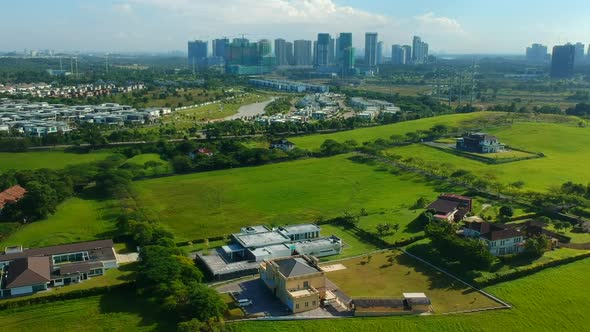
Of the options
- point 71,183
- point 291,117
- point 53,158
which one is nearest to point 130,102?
point 291,117

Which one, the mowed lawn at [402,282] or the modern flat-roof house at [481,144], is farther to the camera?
the modern flat-roof house at [481,144]

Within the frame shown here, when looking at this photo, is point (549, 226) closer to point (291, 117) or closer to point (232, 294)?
point (232, 294)

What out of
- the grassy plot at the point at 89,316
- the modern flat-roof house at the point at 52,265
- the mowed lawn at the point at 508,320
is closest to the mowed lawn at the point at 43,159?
the modern flat-roof house at the point at 52,265

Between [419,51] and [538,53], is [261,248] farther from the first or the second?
[538,53]

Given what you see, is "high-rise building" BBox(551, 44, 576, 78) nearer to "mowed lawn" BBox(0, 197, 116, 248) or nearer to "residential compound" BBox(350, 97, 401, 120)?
"residential compound" BBox(350, 97, 401, 120)

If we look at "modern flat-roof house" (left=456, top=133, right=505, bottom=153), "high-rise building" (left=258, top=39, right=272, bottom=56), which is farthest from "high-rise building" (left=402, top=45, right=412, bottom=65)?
"modern flat-roof house" (left=456, top=133, right=505, bottom=153)

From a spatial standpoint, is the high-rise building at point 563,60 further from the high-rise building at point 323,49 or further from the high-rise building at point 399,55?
the high-rise building at point 399,55
